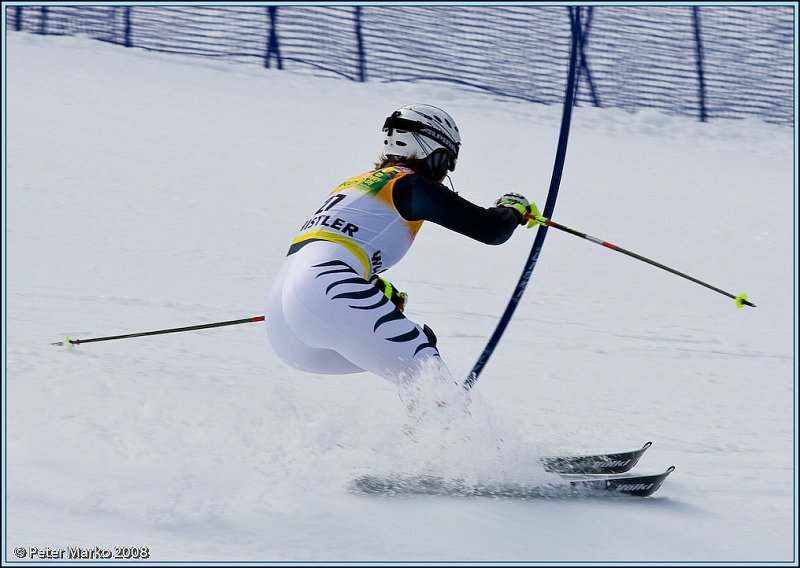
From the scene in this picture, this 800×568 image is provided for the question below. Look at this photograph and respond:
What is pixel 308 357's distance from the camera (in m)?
3.33

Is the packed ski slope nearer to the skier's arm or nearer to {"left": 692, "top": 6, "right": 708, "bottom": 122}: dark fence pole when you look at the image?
the skier's arm

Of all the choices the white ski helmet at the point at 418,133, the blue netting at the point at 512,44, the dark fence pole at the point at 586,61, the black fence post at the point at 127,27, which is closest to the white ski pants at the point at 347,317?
the white ski helmet at the point at 418,133

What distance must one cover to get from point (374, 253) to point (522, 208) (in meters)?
0.56

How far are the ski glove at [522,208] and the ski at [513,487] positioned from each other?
907 millimetres

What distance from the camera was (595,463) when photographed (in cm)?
360

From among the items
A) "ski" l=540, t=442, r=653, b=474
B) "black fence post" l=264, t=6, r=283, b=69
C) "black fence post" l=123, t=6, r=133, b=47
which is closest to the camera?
"ski" l=540, t=442, r=653, b=474

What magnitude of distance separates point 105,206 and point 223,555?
16.0 ft

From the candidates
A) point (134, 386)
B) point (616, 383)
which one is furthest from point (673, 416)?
point (134, 386)

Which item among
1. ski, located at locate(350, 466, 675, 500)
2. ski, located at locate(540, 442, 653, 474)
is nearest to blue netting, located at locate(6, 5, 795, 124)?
ski, located at locate(540, 442, 653, 474)

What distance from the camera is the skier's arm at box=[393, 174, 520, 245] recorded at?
3.17m

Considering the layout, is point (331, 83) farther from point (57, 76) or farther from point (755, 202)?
point (755, 202)

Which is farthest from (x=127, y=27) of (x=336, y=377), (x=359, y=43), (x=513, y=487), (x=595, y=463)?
(x=513, y=487)

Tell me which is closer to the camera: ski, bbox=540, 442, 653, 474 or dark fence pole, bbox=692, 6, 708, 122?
ski, bbox=540, 442, 653, 474

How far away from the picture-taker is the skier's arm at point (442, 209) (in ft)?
10.4
